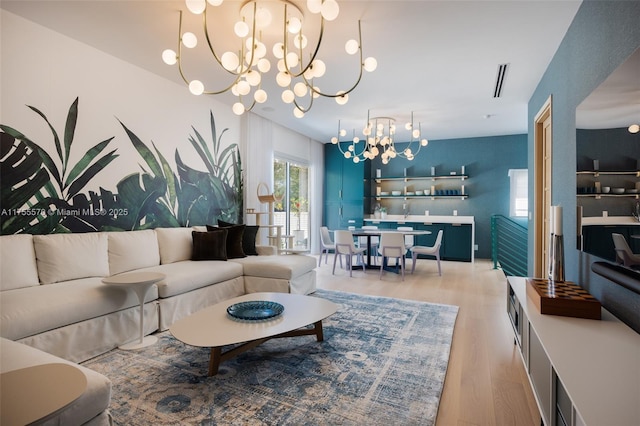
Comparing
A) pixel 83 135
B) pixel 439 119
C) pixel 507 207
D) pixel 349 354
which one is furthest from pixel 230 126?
pixel 507 207

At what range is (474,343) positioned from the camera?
113 inches

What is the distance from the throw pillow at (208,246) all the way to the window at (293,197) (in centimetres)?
240

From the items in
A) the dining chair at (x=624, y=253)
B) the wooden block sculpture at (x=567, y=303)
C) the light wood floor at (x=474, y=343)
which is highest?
the dining chair at (x=624, y=253)

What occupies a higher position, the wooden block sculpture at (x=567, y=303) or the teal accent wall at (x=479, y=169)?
the teal accent wall at (x=479, y=169)

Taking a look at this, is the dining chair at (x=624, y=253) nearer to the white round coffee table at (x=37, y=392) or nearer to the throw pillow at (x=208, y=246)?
the white round coffee table at (x=37, y=392)

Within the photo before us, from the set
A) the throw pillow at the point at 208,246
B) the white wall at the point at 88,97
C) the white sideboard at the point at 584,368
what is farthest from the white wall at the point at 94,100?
the white sideboard at the point at 584,368

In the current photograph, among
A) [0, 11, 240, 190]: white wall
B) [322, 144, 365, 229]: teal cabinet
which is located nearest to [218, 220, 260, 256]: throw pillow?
[0, 11, 240, 190]: white wall

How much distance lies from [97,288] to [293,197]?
16.3 ft

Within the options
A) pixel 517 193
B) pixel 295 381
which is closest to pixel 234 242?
pixel 295 381

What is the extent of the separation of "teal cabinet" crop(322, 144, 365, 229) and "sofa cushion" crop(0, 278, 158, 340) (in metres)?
5.80

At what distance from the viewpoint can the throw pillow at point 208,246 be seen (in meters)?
4.04

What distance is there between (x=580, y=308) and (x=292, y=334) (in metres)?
1.93

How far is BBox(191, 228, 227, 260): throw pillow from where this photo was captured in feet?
13.3

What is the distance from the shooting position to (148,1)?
2598 mm
